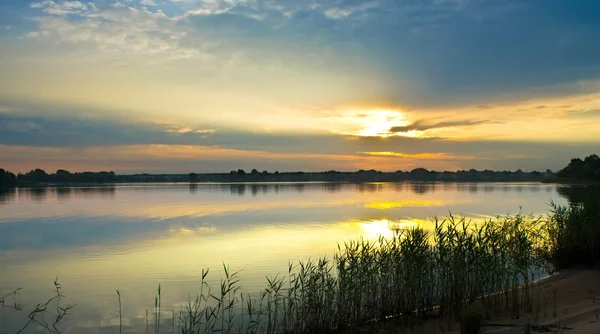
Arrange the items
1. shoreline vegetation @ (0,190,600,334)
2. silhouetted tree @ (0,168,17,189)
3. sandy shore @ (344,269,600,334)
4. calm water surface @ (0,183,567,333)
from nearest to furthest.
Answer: sandy shore @ (344,269,600,334), shoreline vegetation @ (0,190,600,334), calm water surface @ (0,183,567,333), silhouetted tree @ (0,168,17,189)

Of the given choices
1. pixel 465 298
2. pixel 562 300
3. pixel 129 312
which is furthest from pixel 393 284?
pixel 129 312

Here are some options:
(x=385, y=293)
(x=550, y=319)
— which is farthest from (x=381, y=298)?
(x=550, y=319)

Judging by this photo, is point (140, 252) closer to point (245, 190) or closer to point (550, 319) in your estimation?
point (550, 319)

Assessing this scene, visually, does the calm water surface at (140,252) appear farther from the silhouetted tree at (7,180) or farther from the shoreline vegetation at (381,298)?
the silhouetted tree at (7,180)

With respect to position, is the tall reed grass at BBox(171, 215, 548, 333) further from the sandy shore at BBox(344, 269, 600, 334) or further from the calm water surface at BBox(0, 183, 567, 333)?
the calm water surface at BBox(0, 183, 567, 333)

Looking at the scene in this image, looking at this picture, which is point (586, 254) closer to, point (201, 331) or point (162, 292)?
point (201, 331)

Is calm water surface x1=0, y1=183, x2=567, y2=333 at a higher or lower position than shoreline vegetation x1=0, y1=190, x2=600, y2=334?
lower

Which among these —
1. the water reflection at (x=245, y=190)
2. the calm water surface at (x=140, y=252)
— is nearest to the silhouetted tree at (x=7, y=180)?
the water reflection at (x=245, y=190)

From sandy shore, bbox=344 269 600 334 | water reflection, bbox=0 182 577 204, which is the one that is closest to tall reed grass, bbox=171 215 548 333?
sandy shore, bbox=344 269 600 334

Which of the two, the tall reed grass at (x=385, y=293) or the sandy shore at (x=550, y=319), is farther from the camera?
the tall reed grass at (x=385, y=293)

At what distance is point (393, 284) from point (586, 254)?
25.8ft

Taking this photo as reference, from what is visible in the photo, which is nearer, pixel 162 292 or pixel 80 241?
pixel 162 292

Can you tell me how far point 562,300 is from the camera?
→ 1020cm

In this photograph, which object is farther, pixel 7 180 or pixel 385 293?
pixel 7 180
